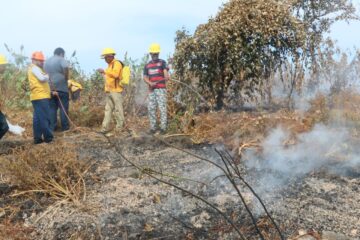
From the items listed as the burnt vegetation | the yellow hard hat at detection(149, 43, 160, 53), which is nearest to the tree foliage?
the burnt vegetation

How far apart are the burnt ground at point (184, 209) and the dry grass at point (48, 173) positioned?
0.39 ft

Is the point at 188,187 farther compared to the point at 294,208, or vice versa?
the point at 188,187

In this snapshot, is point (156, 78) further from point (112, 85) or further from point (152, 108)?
point (112, 85)

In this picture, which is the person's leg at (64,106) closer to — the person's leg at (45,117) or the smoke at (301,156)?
the person's leg at (45,117)

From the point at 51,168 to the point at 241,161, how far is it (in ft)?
7.52

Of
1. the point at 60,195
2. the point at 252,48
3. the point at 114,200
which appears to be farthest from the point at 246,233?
the point at 252,48

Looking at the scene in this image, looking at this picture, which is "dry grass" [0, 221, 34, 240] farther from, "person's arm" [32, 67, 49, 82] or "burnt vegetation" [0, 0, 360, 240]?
"person's arm" [32, 67, 49, 82]

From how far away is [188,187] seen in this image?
5.40 m

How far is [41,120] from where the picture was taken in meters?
7.74

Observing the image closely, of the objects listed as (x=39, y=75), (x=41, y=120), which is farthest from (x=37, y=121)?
(x=39, y=75)

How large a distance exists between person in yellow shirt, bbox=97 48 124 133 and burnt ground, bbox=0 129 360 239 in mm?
2539

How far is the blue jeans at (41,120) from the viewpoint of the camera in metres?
7.71

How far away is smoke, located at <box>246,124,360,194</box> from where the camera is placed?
5.54m

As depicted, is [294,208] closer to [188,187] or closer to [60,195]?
[188,187]
